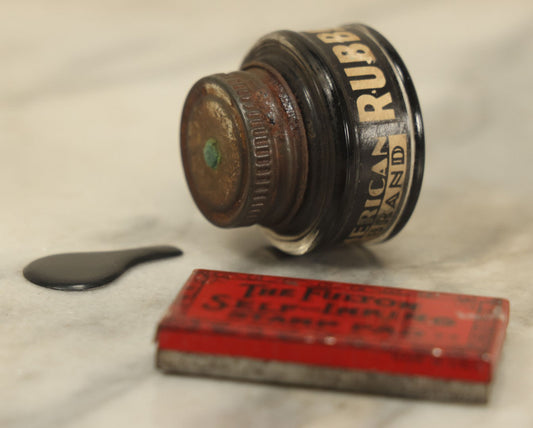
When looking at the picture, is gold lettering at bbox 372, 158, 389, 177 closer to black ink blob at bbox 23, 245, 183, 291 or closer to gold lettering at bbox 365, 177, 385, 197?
gold lettering at bbox 365, 177, 385, 197

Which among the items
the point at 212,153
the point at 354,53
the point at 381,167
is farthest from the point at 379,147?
the point at 212,153

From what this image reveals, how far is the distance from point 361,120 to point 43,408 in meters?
0.77

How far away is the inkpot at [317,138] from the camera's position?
178 centimetres

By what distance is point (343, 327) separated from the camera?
1519 millimetres

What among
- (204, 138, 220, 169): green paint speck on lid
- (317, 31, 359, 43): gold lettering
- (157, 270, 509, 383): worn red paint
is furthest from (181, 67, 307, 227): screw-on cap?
(157, 270, 509, 383): worn red paint

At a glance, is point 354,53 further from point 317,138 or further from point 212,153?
point 212,153

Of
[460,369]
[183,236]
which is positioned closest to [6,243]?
[183,236]

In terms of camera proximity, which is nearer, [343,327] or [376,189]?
[343,327]

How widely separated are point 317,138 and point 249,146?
13 centimetres

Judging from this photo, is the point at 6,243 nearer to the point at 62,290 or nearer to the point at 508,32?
the point at 62,290

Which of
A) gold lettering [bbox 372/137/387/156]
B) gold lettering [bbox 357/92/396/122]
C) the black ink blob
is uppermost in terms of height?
gold lettering [bbox 357/92/396/122]

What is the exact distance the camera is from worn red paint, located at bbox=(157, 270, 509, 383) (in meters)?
1.45

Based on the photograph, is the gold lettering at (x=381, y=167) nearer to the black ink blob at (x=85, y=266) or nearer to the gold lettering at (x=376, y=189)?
the gold lettering at (x=376, y=189)

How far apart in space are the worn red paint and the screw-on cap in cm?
23
